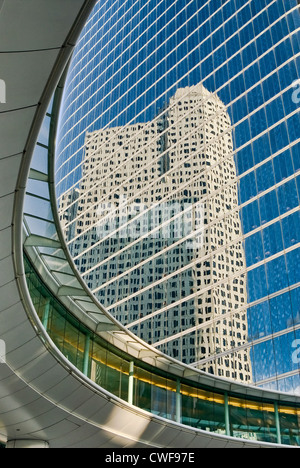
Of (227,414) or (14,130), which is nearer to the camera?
(14,130)

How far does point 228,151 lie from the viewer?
234 feet

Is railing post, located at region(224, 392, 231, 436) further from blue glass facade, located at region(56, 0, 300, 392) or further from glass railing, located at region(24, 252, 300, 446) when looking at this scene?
blue glass facade, located at region(56, 0, 300, 392)

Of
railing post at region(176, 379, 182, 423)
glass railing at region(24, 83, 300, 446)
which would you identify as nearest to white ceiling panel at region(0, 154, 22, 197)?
glass railing at region(24, 83, 300, 446)

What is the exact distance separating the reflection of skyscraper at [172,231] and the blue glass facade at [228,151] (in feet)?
1.07

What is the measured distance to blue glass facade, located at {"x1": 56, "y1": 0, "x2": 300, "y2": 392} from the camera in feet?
187

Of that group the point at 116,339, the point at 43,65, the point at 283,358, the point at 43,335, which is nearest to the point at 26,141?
the point at 43,65

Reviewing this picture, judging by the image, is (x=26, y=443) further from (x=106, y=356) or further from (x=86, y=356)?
(x=106, y=356)

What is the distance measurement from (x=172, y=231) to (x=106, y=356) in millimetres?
56173

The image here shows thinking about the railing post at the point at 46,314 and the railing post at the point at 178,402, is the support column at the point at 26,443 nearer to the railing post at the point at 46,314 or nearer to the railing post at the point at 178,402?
the railing post at the point at 46,314

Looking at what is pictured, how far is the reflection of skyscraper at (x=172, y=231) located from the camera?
212ft

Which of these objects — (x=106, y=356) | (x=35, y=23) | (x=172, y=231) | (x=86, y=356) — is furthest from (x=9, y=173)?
(x=172, y=231)

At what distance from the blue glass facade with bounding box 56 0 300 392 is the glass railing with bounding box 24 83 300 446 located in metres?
21.3

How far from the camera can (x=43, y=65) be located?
8609mm

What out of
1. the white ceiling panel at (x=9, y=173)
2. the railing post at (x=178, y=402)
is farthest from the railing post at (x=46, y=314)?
the railing post at (x=178, y=402)
